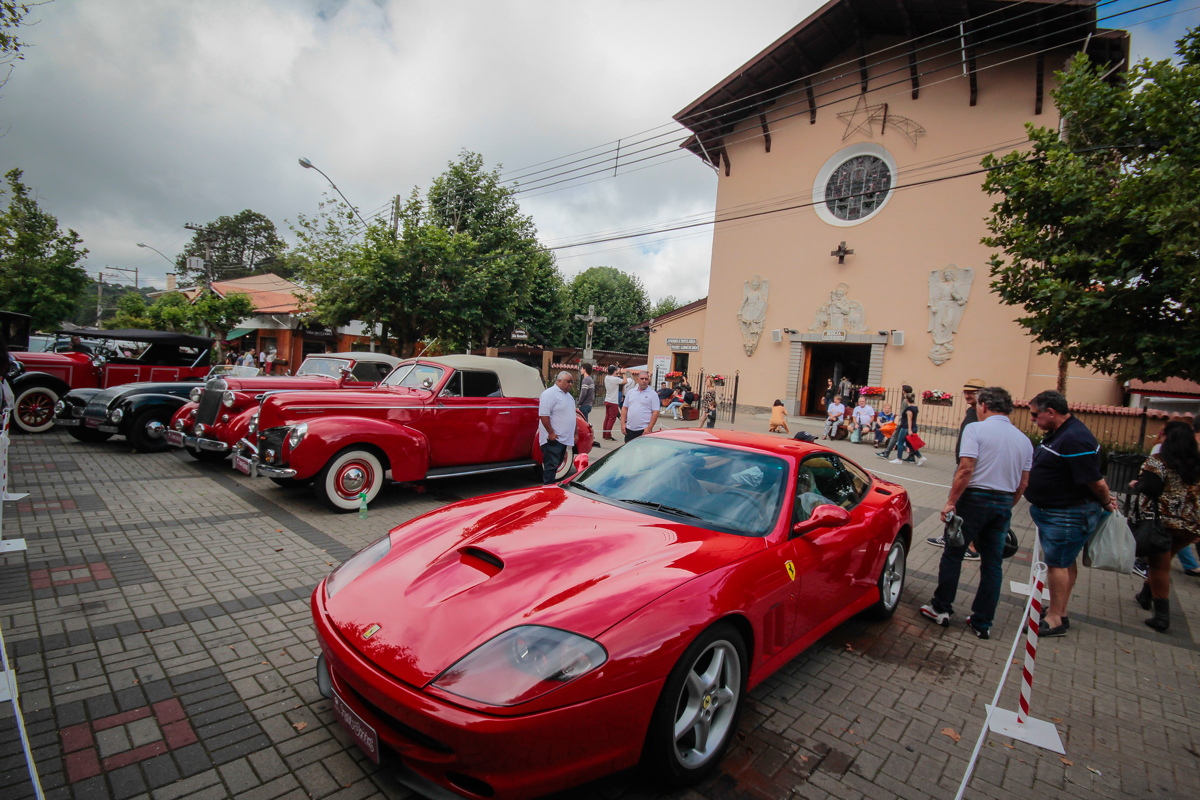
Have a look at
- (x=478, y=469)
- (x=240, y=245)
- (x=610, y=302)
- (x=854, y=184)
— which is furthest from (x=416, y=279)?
(x=240, y=245)

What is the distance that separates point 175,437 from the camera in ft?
26.3

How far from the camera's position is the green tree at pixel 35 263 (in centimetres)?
2047

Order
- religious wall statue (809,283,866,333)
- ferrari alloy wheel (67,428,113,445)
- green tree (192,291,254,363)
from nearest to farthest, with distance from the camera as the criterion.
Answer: ferrari alloy wheel (67,428,113,445)
religious wall statue (809,283,866,333)
green tree (192,291,254,363)

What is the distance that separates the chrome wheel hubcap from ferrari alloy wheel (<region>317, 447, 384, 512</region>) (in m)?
5.08

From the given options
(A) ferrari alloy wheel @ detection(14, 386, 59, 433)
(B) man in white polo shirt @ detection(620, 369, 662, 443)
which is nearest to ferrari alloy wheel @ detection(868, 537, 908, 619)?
(B) man in white polo shirt @ detection(620, 369, 662, 443)

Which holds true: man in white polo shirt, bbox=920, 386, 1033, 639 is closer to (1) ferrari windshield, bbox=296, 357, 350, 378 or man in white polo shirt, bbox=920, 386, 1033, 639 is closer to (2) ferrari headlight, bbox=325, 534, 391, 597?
(2) ferrari headlight, bbox=325, 534, 391, 597

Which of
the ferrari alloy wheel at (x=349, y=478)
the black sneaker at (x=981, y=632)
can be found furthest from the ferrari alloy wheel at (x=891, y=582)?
the ferrari alloy wheel at (x=349, y=478)

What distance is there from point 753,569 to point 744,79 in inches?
924

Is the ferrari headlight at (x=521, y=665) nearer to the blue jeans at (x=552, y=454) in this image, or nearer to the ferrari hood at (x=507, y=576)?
the ferrari hood at (x=507, y=576)

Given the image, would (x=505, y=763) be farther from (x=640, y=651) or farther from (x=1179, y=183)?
(x=1179, y=183)

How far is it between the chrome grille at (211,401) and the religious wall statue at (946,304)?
19.3 metres

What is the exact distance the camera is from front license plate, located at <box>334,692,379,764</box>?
6.59ft

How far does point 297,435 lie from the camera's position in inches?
234

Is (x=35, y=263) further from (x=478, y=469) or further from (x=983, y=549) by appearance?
(x=983, y=549)
